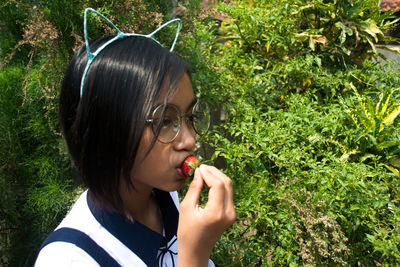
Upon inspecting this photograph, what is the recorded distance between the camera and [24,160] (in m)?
2.10

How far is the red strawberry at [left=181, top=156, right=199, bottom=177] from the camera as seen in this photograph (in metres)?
1.13

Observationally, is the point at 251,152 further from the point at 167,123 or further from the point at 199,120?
the point at 167,123

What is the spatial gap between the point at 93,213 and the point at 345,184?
1.28 metres

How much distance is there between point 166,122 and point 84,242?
0.48m

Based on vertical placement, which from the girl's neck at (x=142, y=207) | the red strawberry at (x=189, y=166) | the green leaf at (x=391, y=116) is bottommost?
the green leaf at (x=391, y=116)

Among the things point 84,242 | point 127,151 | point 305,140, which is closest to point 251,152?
point 305,140

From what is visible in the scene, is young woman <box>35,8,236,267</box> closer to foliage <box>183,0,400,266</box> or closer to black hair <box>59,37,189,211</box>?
black hair <box>59,37,189,211</box>

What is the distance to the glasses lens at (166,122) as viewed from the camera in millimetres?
1072

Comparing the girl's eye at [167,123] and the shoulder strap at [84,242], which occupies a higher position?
the girl's eye at [167,123]

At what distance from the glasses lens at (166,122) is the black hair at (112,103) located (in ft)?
0.11

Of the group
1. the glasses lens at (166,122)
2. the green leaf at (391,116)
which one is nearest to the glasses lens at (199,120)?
the glasses lens at (166,122)

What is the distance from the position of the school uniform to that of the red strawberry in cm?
31

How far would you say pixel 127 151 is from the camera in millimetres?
1076

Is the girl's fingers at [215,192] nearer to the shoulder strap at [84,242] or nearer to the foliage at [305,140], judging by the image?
the shoulder strap at [84,242]
